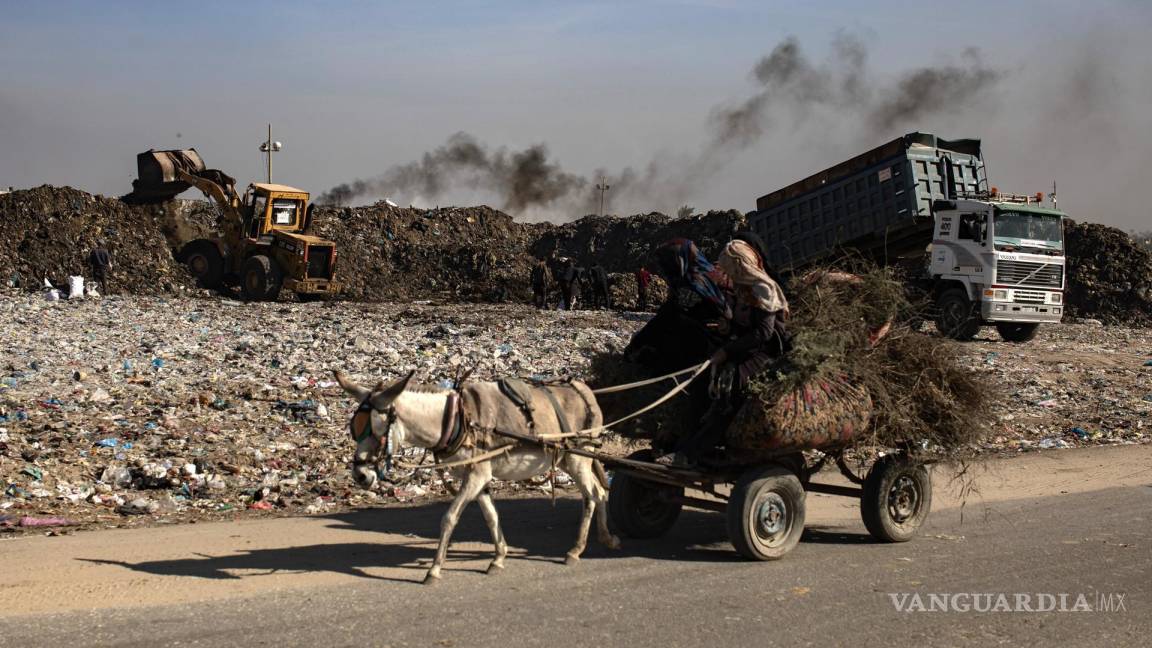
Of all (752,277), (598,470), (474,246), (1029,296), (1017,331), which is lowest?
(598,470)

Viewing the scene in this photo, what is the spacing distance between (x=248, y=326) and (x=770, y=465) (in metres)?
13.9

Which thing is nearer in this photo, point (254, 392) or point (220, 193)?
point (254, 392)

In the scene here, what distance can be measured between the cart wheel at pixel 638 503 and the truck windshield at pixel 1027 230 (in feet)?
48.3

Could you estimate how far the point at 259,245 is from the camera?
28.1m

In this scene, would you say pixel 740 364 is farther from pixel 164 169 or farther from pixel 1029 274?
pixel 164 169

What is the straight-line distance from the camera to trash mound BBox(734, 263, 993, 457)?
7.23 m

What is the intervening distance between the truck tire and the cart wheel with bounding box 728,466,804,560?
2169 cm

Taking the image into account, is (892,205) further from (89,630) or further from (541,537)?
(89,630)

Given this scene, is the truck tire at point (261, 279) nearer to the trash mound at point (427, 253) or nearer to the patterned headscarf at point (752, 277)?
the trash mound at point (427, 253)

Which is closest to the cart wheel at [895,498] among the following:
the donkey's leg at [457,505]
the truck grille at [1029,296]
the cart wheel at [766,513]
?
the cart wheel at [766,513]

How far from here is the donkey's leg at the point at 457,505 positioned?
6547mm

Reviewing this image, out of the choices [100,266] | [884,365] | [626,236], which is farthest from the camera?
[626,236]

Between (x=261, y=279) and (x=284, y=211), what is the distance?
2.27 meters

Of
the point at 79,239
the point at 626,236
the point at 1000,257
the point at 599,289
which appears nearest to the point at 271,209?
the point at 79,239
